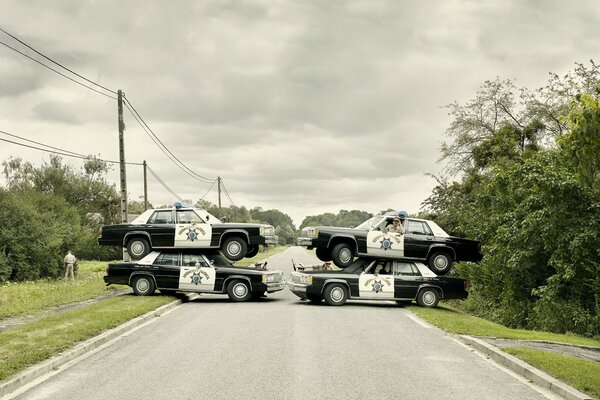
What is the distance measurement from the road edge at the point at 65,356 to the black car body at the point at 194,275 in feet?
13.2

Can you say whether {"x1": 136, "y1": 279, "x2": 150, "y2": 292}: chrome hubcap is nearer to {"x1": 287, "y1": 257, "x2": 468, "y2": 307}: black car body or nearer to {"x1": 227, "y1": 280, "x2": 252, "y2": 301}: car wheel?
{"x1": 227, "y1": 280, "x2": 252, "y2": 301}: car wheel

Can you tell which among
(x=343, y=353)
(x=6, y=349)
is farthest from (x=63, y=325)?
(x=343, y=353)

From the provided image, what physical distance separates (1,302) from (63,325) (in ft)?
30.8

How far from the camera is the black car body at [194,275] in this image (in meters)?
20.1

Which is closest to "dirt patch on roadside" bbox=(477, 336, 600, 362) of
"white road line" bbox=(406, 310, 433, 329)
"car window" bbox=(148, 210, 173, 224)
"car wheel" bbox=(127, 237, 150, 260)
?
"white road line" bbox=(406, 310, 433, 329)

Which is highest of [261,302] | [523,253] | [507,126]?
[507,126]

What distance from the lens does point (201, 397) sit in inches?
290

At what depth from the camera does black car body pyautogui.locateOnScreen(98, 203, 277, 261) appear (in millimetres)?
19859

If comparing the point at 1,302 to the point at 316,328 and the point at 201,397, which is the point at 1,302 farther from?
the point at 201,397

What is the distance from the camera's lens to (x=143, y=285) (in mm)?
20719

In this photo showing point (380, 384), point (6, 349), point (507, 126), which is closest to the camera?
point (380, 384)

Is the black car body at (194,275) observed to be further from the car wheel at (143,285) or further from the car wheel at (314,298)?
the car wheel at (314,298)

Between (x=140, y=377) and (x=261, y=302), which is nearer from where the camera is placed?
(x=140, y=377)

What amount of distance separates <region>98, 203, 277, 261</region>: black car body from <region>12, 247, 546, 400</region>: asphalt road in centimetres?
475
